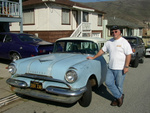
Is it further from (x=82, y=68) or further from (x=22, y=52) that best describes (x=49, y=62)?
(x=22, y=52)

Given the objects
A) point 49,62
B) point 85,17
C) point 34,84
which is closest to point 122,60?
point 49,62

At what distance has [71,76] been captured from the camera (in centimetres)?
353

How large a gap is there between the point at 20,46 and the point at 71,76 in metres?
4.82

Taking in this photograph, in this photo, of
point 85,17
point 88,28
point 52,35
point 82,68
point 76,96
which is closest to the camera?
point 76,96

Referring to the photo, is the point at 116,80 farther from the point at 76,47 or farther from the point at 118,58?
Answer: the point at 76,47

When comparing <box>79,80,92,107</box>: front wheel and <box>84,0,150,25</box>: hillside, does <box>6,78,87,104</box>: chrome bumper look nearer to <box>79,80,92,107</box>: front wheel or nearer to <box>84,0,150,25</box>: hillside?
<box>79,80,92,107</box>: front wheel

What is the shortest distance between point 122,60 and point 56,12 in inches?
487

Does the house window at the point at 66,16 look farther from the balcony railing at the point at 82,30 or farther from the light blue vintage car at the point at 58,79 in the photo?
the light blue vintage car at the point at 58,79

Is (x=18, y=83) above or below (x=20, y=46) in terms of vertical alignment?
below

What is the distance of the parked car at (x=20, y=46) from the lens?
7316 millimetres

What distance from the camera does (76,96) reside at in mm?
3424

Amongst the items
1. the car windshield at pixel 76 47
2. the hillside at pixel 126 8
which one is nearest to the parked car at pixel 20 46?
the car windshield at pixel 76 47

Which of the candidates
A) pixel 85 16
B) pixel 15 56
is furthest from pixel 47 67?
pixel 85 16

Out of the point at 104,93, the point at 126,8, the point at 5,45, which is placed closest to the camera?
the point at 104,93
